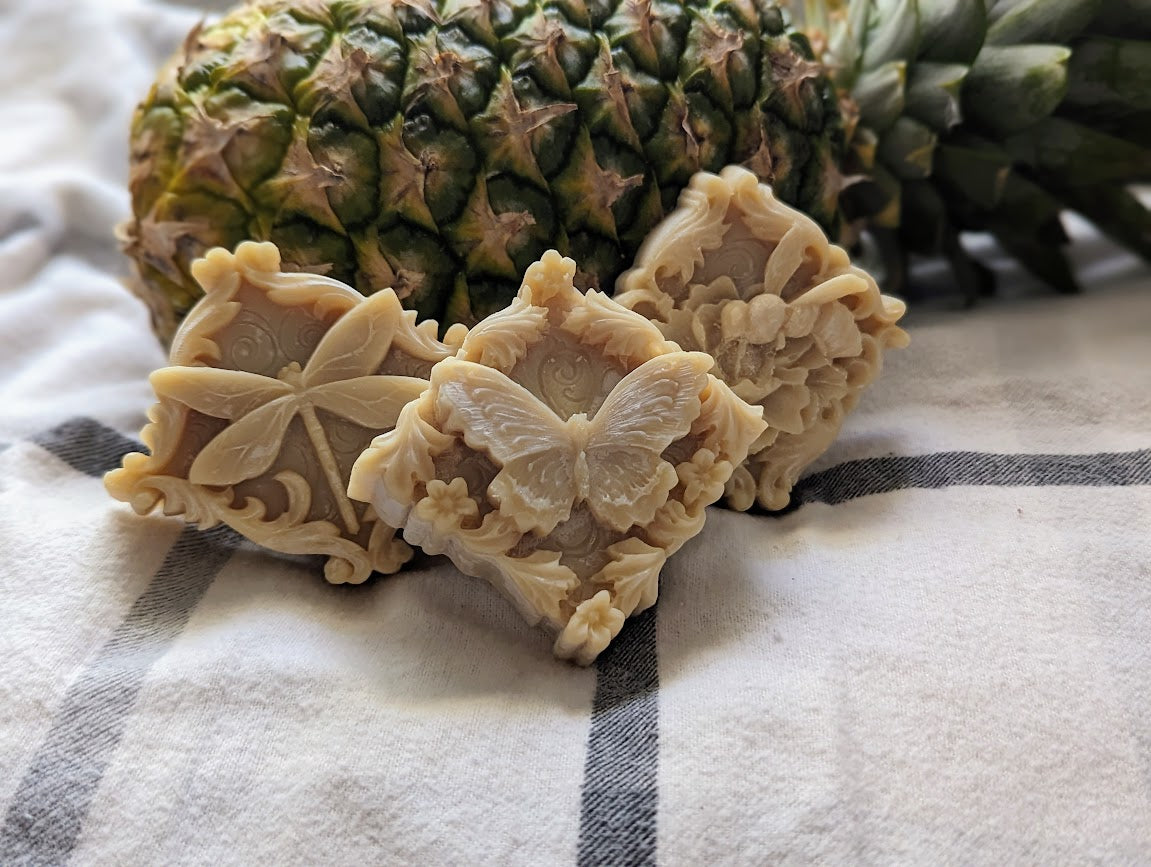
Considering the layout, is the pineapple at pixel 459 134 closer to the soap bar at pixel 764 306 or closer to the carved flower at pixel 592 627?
the soap bar at pixel 764 306

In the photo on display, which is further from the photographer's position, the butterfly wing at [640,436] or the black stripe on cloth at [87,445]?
the black stripe on cloth at [87,445]

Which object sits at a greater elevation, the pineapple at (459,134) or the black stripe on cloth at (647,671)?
the pineapple at (459,134)

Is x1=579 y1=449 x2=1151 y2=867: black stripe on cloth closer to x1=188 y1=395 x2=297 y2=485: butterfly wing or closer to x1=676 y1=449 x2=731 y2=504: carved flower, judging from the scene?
x1=676 y1=449 x2=731 y2=504: carved flower

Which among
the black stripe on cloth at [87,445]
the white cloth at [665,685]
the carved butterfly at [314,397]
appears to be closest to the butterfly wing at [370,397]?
the carved butterfly at [314,397]

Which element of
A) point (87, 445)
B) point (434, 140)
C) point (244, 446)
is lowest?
point (87, 445)

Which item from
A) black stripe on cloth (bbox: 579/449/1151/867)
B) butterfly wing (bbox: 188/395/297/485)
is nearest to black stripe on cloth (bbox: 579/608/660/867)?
black stripe on cloth (bbox: 579/449/1151/867)

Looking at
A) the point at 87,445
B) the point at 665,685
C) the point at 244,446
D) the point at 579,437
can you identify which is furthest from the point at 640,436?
the point at 87,445

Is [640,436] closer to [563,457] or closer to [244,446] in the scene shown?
[563,457]
